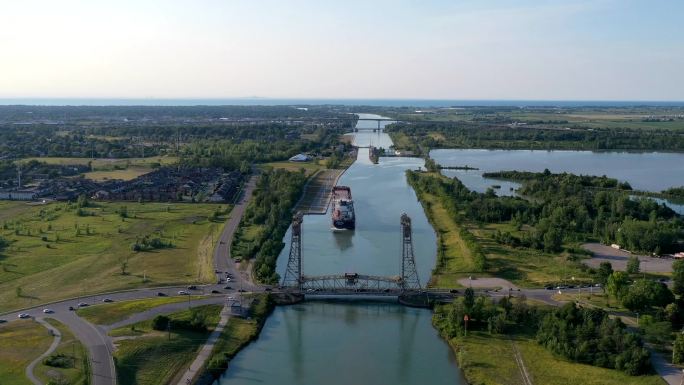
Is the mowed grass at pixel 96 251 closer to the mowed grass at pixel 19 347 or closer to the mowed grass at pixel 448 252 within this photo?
the mowed grass at pixel 19 347

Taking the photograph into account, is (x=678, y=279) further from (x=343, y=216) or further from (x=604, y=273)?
(x=343, y=216)

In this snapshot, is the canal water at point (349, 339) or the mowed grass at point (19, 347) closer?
the mowed grass at point (19, 347)

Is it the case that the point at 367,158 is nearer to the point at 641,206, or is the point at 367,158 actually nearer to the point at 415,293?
the point at 641,206

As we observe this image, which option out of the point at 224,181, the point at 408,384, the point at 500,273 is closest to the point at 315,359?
the point at 408,384

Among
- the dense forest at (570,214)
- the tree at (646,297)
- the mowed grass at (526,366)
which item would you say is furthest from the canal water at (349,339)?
the tree at (646,297)

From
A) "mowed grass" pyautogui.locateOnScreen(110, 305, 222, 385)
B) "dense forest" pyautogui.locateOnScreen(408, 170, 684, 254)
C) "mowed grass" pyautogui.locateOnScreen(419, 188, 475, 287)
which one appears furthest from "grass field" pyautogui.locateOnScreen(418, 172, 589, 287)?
"mowed grass" pyautogui.locateOnScreen(110, 305, 222, 385)

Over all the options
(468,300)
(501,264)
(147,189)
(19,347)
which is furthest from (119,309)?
(147,189)

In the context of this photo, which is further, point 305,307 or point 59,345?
point 305,307

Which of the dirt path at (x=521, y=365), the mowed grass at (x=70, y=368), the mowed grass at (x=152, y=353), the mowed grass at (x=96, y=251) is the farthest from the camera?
the mowed grass at (x=96, y=251)
